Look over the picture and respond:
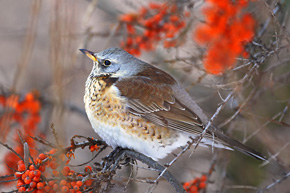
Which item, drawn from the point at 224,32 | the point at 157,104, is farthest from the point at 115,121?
the point at 224,32

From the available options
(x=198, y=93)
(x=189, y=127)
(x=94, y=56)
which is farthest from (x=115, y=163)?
(x=198, y=93)

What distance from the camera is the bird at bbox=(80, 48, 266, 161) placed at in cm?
327

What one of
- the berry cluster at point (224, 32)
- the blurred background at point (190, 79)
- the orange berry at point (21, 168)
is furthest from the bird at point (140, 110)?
the orange berry at point (21, 168)

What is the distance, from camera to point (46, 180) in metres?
2.25

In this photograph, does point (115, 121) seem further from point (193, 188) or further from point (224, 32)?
point (224, 32)

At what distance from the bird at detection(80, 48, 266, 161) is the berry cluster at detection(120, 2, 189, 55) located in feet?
1.24

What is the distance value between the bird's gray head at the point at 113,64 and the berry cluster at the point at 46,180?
4.32 ft

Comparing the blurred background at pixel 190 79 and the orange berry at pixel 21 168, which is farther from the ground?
the blurred background at pixel 190 79

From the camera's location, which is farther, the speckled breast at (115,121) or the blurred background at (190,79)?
the speckled breast at (115,121)

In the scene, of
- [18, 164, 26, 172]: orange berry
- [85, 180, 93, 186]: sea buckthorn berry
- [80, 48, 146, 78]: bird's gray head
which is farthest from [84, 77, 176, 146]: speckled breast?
[18, 164, 26, 172]: orange berry

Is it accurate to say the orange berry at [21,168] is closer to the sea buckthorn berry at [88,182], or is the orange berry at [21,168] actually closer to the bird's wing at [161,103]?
the sea buckthorn berry at [88,182]

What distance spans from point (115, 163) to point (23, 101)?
155 centimetres

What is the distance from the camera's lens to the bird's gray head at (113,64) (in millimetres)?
3551

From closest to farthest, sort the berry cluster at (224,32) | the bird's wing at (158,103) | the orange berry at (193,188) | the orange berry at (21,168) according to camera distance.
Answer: the orange berry at (21,168) < the berry cluster at (224,32) < the orange berry at (193,188) < the bird's wing at (158,103)
